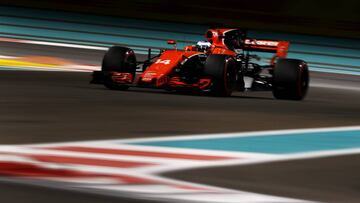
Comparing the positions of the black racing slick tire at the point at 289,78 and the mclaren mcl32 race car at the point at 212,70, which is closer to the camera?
the mclaren mcl32 race car at the point at 212,70

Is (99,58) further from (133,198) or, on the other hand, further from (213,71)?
(133,198)

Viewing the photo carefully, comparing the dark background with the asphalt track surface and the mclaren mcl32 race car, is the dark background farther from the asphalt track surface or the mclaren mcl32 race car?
the mclaren mcl32 race car

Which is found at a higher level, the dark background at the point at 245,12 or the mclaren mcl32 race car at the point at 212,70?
the mclaren mcl32 race car at the point at 212,70

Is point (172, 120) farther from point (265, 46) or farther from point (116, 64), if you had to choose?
point (265, 46)

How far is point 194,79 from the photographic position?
14125 millimetres

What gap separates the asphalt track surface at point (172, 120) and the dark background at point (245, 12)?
334 inches

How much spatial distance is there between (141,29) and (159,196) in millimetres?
20655

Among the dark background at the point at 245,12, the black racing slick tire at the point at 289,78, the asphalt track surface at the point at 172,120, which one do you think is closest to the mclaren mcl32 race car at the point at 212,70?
the black racing slick tire at the point at 289,78

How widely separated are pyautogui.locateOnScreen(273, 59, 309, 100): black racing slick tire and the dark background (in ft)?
36.4

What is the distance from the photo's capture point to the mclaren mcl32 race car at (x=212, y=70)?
13805 mm

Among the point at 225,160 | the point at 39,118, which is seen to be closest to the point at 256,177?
the point at 225,160

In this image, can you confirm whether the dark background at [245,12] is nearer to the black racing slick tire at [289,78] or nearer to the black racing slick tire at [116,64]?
the black racing slick tire at [289,78]

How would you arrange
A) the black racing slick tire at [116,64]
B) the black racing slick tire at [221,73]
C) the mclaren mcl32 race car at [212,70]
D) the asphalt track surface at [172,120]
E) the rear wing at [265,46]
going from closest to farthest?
the asphalt track surface at [172,120]
the black racing slick tire at [221,73]
the mclaren mcl32 race car at [212,70]
the black racing slick tire at [116,64]
the rear wing at [265,46]

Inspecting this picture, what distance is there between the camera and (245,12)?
26828 millimetres
